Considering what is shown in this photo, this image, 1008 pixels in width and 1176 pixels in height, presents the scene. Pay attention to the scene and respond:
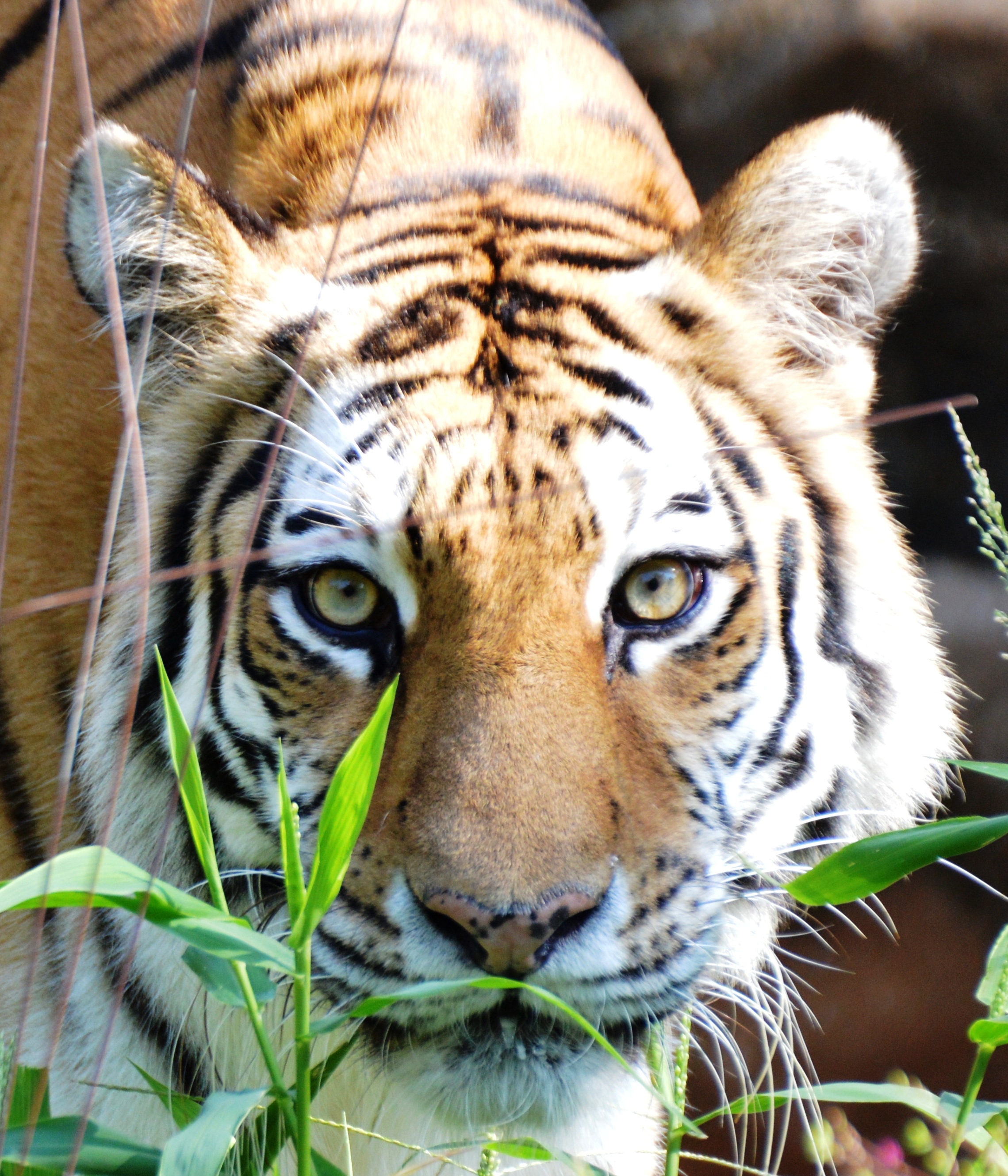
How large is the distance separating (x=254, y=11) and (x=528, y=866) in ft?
4.37

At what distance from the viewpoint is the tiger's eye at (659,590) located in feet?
3.79

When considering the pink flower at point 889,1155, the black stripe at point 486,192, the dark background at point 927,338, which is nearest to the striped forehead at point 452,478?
the black stripe at point 486,192

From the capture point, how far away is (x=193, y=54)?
1646 millimetres

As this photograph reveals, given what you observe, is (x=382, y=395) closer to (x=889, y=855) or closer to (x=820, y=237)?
(x=820, y=237)

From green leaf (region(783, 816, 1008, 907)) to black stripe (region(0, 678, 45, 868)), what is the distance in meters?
0.92

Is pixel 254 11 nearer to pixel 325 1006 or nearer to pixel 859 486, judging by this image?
pixel 859 486

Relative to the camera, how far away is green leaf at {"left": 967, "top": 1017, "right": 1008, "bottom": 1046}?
83 centimetres

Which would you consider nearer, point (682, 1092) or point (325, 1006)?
point (682, 1092)

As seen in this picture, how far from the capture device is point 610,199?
159cm

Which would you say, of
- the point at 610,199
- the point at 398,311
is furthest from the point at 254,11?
the point at 398,311

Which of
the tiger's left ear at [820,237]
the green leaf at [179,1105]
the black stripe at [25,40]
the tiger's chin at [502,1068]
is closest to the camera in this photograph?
the green leaf at [179,1105]

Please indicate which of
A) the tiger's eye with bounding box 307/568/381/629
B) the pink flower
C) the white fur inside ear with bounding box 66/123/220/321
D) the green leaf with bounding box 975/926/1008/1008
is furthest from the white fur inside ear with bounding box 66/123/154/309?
the pink flower

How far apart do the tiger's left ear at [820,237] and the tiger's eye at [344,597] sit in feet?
1.75

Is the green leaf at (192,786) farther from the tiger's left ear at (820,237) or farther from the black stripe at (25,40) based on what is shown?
the black stripe at (25,40)
